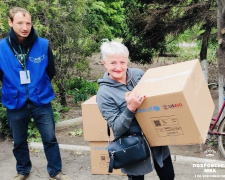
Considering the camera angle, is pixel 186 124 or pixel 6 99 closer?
pixel 186 124

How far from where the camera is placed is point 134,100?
2.22 metres

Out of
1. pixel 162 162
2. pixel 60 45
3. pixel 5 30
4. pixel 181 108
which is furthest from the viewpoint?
pixel 60 45

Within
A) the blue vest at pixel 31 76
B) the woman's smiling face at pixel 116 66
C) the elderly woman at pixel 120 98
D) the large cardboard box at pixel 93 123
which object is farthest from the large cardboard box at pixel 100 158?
the woman's smiling face at pixel 116 66

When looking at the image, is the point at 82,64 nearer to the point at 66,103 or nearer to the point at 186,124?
the point at 66,103

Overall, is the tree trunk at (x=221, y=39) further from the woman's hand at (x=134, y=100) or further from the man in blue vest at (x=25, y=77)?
the woman's hand at (x=134, y=100)

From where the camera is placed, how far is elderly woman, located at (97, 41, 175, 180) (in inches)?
91.4

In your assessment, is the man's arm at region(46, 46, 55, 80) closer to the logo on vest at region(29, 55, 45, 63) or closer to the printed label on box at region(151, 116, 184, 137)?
the logo on vest at region(29, 55, 45, 63)

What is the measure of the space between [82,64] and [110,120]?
176 inches

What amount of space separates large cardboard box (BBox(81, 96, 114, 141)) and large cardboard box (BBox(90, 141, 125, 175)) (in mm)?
114

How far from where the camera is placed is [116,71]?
8.03 ft

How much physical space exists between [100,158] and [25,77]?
1374 millimetres

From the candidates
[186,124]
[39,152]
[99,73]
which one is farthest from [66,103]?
[186,124]

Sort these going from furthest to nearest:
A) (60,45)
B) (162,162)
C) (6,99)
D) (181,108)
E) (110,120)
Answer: (60,45) < (6,99) < (162,162) < (110,120) < (181,108)

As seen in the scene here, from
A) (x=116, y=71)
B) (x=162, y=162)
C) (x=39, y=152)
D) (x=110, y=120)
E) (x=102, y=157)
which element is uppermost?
(x=116, y=71)
